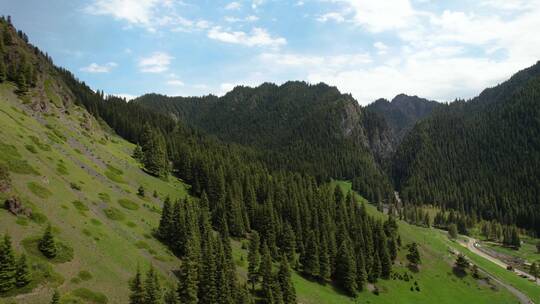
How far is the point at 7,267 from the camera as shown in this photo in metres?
50.5

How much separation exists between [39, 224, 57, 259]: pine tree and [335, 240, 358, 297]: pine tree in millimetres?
75202

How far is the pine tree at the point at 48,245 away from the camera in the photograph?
60.1 m

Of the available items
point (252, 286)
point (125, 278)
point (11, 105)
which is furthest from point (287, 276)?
point (11, 105)

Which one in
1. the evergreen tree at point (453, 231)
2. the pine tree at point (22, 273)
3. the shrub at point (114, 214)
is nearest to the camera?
the pine tree at point (22, 273)

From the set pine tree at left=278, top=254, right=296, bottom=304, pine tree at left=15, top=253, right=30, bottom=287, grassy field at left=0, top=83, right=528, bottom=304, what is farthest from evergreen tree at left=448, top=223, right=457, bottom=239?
pine tree at left=15, top=253, right=30, bottom=287

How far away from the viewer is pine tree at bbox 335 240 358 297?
105m

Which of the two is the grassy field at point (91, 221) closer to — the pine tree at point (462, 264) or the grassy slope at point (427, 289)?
the grassy slope at point (427, 289)

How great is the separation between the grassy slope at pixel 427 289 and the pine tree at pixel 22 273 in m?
50.0

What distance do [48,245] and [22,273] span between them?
28.2 feet

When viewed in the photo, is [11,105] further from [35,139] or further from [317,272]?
[317,272]

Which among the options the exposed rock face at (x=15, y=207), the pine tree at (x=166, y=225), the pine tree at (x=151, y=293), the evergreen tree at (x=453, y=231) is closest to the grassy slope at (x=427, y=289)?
the pine tree at (x=166, y=225)

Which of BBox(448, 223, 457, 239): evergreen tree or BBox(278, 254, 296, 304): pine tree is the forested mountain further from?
BBox(448, 223, 457, 239): evergreen tree

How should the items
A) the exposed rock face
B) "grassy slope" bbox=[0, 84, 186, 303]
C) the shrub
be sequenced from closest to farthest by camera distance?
"grassy slope" bbox=[0, 84, 186, 303], the exposed rock face, the shrub

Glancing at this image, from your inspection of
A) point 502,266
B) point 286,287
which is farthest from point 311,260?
point 502,266
